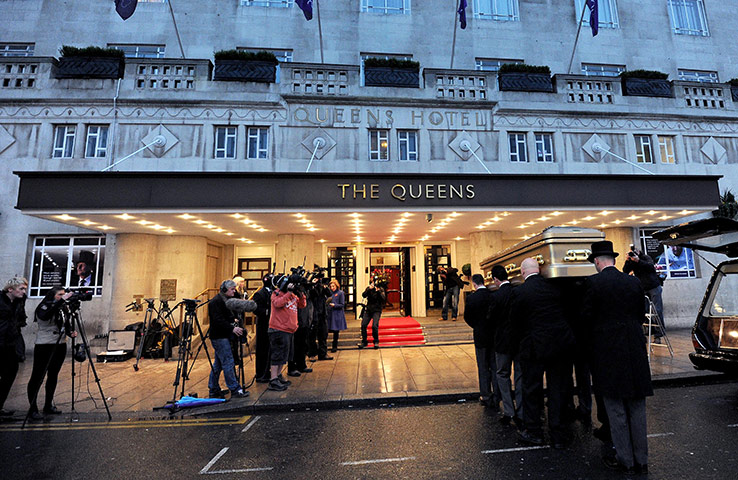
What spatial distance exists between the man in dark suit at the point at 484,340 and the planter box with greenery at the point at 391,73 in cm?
1094

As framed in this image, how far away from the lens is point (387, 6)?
16.3m

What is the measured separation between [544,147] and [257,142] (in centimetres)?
1147

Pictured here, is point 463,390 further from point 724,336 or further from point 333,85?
point 333,85

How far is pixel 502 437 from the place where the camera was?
13.7ft

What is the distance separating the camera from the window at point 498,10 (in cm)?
1661

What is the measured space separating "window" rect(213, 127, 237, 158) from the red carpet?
331 inches

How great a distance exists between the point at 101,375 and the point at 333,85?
11887 millimetres

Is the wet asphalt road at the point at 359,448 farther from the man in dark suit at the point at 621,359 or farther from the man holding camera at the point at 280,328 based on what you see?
the man holding camera at the point at 280,328

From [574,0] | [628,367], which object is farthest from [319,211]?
[574,0]

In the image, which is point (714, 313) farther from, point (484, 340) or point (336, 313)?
point (336, 313)

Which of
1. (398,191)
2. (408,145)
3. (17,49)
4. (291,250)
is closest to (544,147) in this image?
(408,145)

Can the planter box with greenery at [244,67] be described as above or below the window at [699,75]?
below

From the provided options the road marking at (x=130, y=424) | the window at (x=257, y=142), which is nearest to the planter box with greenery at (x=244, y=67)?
the window at (x=257, y=142)

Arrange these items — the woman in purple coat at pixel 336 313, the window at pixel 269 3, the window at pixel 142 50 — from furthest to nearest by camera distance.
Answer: the window at pixel 269 3 → the window at pixel 142 50 → the woman in purple coat at pixel 336 313
